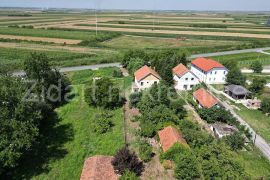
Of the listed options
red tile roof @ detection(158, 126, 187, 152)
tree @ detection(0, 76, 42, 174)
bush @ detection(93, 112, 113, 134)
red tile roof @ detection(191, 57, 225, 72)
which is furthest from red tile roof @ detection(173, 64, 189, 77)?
tree @ detection(0, 76, 42, 174)

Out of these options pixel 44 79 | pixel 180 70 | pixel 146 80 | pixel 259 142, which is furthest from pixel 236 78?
pixel 44 79

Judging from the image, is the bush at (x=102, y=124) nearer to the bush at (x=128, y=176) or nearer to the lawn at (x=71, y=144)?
the lawn at (x=71, y=144)

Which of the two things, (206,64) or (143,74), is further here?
(206,64)

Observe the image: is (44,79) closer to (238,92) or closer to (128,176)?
(128,176)

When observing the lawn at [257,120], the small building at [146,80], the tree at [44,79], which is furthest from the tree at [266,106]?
the tree at [44,79]

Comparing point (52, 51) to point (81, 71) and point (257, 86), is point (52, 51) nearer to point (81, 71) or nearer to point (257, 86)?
point (81, 71)

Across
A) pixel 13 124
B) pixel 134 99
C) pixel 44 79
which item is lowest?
pixel 134 99

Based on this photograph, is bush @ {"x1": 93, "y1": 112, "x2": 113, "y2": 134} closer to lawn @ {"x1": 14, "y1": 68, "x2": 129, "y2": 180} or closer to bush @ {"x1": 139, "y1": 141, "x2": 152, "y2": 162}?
lawn @ {"x1": 14, "y1": 68, "x2": 129, "y2": 180}
